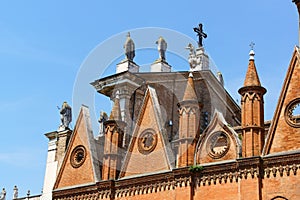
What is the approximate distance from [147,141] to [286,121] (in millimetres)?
6479

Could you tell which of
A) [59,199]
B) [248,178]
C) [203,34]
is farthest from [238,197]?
[203,34]

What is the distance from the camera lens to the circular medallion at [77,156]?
27.7 meters

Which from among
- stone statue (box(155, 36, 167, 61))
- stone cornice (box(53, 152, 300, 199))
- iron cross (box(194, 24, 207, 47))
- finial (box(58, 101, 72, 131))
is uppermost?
iron cross (box(194, 24, 207, 47))

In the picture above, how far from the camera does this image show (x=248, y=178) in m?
21.7

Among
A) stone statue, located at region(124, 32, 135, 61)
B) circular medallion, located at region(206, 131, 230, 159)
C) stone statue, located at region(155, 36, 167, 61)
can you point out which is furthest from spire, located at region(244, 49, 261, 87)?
stone statue, located at region(124, 32, 135, 61)

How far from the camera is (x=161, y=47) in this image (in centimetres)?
3145

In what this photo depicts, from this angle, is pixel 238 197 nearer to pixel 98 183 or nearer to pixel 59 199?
pixel 98 183

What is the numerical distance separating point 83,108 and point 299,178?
38.2 ft

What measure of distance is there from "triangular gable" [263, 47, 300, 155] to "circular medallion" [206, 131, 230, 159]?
181 centimetres

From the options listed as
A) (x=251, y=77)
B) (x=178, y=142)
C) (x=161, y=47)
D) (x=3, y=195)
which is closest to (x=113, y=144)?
(x=178, y=142)

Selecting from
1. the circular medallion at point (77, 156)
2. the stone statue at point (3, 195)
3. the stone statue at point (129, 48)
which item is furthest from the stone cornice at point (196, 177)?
the stone statue at point (3, 195)

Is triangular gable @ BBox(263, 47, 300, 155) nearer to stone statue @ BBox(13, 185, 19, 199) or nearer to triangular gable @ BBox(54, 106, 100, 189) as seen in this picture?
triangular gable @ BBox(54, 106, 100, 189)

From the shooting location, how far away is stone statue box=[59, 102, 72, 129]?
29859 mm

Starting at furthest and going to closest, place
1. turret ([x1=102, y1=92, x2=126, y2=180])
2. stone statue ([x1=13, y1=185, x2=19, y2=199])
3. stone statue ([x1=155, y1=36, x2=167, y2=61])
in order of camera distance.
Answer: stone statue ([x1=13, y1=185, x2=19, y2=199]) < stone statue ([x1=155, y1=36, x2=167, y2=61]) < turret ([x1=102, y1=92, x2=126, y2=180])
